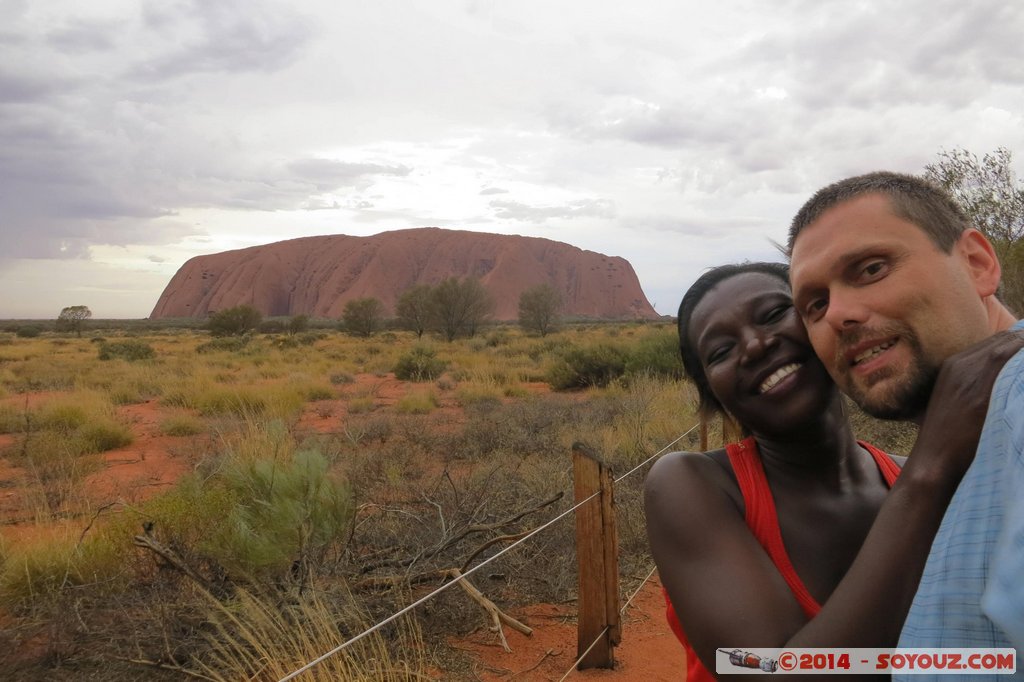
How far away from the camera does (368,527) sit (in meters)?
5.23

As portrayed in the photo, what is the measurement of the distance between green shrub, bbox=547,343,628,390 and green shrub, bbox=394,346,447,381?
3.90 meters

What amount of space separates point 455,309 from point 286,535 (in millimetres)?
35434

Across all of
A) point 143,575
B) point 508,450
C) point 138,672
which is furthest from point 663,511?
point 508,450

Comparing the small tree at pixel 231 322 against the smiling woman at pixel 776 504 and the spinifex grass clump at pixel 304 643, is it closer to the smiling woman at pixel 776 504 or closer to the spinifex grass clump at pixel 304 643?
the spinifex grass clump at pixel 304 643

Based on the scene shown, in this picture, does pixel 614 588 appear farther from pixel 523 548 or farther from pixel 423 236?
pixel 423 236

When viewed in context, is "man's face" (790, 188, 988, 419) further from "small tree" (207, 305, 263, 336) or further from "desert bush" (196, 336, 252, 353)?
"small tree" (207, 305, 263, 336)

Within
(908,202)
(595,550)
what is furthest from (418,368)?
(908,202)

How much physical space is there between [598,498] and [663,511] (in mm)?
2068

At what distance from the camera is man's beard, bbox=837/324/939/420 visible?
989mm

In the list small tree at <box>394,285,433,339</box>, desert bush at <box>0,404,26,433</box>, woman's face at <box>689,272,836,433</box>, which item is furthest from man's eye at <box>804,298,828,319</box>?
small tree at <box>394,285,433,339</box>

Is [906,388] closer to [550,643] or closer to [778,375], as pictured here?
[778,375]

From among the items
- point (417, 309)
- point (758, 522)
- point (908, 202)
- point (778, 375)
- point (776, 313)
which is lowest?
point (758, 522)

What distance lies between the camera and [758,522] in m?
1.31

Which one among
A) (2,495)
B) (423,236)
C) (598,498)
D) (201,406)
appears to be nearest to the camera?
(598,498)
